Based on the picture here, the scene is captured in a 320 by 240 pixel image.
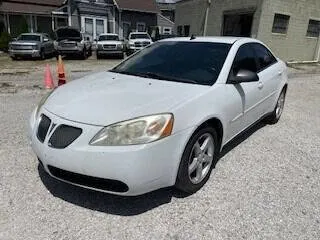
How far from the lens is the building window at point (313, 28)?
66.6 ft

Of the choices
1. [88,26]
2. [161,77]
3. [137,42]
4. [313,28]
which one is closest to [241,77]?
[161,77]

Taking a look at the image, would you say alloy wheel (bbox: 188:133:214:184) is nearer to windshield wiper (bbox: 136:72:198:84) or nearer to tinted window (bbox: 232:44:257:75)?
windshield wiper (bbox: 136:72:198:84)

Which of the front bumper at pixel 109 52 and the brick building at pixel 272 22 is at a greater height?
the brick building at pixel 272 22

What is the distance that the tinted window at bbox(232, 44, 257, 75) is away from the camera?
13.1 ft

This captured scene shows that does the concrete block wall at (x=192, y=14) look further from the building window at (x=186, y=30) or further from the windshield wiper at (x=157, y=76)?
the windshield wiper at (x=157, y=76)

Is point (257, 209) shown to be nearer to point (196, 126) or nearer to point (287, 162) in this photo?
point (196, 126)

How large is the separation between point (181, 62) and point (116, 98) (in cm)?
119

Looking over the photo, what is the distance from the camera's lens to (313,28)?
67.5 ft

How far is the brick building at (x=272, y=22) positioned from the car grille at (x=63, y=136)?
54.9 feet

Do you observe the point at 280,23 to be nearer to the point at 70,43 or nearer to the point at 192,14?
the point at 192,14

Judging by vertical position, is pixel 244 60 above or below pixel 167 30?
above

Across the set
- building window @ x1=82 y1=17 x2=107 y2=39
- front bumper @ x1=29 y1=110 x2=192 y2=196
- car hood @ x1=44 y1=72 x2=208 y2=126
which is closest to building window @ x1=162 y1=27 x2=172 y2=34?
building window @ x1=82 y1=17 x2=107 y2=39

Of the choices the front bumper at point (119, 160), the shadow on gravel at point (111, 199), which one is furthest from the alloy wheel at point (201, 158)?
the front bumper at point (119, 160)

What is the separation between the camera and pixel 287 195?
3.41 m
